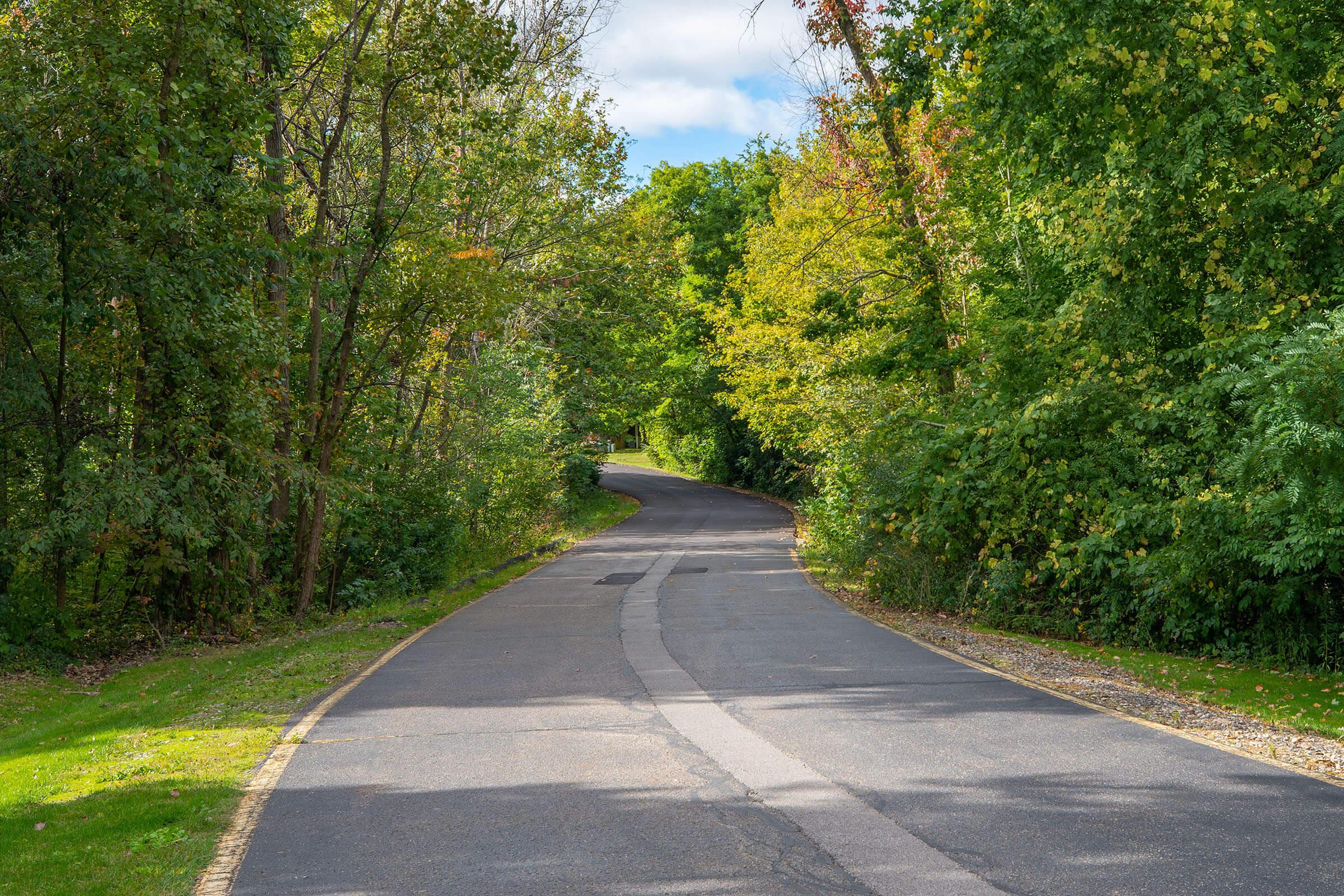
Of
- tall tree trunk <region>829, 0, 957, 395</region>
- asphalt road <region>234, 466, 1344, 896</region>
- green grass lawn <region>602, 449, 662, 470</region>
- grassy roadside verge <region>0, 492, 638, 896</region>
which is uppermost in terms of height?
tall tree trunk <region>829, 0, 957, 395</region>

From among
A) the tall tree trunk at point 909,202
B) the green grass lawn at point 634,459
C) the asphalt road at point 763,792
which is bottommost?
the asphalt road at point 763,792

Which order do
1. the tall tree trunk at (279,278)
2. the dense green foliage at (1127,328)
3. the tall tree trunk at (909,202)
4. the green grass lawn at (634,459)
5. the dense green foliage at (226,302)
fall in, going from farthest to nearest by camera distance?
the green grass lawn at (634,459), the tall tree trunk at (909,202), the tall tree trunk at (279,278), the dense green foliage at (226,302), the dense green foliage at (1127,328)

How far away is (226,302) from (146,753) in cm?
701

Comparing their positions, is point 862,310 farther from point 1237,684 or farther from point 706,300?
point 706,300

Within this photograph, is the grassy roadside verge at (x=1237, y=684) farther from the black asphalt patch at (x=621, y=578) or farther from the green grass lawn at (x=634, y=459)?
the green grass lawn at (x=634, y=459)

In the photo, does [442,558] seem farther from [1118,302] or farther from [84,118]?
[1118,302]

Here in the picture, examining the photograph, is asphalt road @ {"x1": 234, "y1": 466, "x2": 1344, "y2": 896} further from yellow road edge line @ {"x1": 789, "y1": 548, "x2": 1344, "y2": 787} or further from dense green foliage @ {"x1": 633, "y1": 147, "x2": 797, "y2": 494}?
dense green foliage @ {"x1": 633, "y1": 147, "x2": 797, "y2": 494}

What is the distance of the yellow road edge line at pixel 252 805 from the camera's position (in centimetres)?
530

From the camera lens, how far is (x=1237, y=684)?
35.4 ft

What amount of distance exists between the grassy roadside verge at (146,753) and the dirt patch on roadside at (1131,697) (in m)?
6.90

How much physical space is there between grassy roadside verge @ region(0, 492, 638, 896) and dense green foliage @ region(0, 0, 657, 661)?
1.94 meters

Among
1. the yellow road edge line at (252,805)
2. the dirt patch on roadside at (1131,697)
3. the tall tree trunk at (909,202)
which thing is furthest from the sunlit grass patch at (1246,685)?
the yellow road edge line at (252,805)

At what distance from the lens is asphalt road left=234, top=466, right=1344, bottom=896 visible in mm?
5105

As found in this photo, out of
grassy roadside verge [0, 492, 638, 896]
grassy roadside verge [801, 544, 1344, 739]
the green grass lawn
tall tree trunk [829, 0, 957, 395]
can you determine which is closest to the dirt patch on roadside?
grassy roadside verge [801, 544, 1344, 739]
